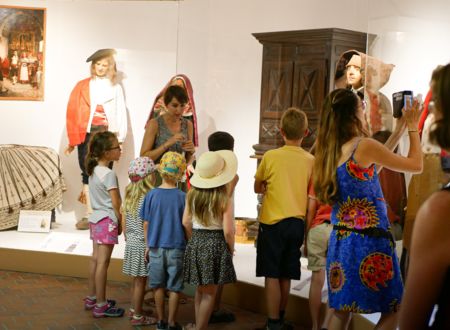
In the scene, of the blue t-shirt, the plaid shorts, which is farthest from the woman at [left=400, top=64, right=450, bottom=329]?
the plaid shorts

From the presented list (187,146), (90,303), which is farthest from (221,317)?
(187,146)

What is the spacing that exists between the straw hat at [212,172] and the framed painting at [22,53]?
5.16 metres

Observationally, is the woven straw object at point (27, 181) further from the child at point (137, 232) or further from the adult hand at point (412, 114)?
the adult hand at point (412, 114)

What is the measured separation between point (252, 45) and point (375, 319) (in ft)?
12.8

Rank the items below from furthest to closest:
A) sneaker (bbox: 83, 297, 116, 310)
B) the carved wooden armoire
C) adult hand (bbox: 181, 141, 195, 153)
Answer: the carved wooden armoire, adult hand (bbox: 181, 141, 195, 153), sneaker (bbox: 83, 297, 116, 310)

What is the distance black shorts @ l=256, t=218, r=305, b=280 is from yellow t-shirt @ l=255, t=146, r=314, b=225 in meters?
0.06

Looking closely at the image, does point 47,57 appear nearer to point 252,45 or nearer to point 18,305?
point 252,45

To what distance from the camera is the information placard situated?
8.22m

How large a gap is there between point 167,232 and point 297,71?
2.81m

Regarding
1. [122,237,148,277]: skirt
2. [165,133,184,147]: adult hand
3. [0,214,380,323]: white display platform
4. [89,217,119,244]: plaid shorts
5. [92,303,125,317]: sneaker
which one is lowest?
[92,303,125,317]: sneaker

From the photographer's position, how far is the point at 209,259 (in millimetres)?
4863

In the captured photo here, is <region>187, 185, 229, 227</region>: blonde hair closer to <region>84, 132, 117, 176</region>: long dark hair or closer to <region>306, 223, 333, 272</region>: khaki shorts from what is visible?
<region>306, 223, 333, 272</region>: khaki shorts

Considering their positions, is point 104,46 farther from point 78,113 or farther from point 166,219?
point 166,219

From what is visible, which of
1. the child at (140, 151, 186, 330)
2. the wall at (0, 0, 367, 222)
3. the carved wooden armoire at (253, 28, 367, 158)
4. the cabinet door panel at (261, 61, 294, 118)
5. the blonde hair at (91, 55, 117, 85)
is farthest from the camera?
the wall at (0, 0, 367, 222)
